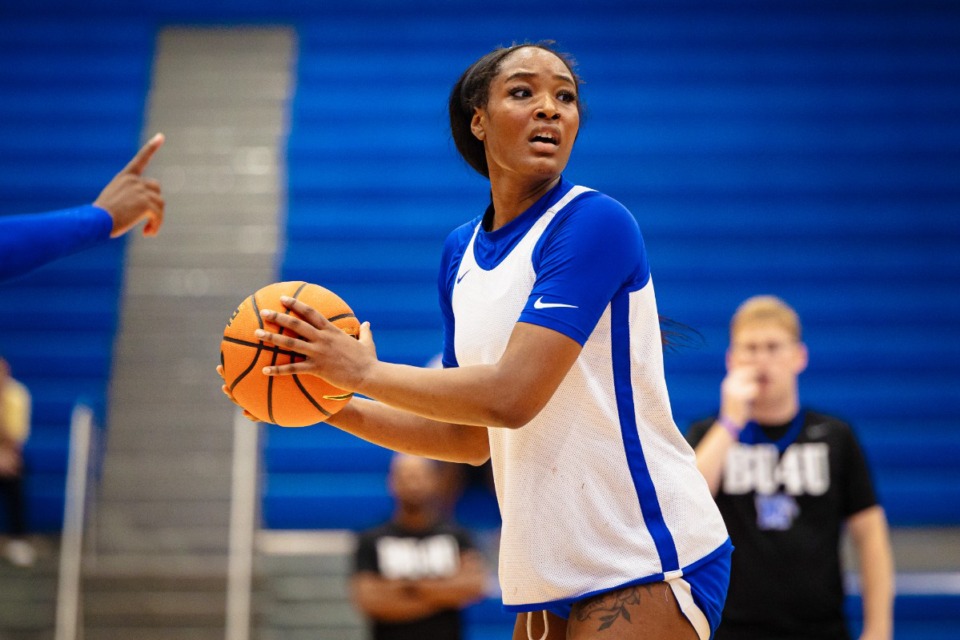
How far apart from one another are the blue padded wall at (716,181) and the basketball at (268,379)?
21.4 ft

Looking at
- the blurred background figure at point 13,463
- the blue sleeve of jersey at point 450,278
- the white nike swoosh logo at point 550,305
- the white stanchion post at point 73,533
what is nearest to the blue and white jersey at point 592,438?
the white nike swoosh logo at point 550,305

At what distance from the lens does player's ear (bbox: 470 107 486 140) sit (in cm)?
288

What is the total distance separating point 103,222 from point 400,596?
10.6 feet

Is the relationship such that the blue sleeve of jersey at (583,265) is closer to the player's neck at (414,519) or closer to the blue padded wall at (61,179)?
the player's neck at (414,519)

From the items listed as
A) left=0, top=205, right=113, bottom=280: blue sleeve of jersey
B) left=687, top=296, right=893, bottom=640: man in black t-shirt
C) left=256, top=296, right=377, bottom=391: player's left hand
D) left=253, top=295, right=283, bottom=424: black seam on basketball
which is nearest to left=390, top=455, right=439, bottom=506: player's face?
left=687, top=296, right=893, bottom=640: man in black t-shirt

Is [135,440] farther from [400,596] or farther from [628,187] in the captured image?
[628,187]

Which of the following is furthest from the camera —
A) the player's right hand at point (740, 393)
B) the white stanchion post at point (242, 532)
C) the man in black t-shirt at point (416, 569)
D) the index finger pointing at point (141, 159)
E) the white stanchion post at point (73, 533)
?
the white stanchion post at point (242, 532)

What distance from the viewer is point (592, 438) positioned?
8.31 ft

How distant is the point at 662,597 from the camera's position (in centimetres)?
247

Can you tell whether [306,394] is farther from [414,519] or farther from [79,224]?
[414,519]

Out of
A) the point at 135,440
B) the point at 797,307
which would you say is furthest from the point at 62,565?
the point at 797,307

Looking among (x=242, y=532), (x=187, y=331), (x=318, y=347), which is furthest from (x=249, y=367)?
(x=187, y=331)

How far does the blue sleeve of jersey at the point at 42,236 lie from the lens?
2.97 meters

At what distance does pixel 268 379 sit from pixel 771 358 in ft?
8.14
